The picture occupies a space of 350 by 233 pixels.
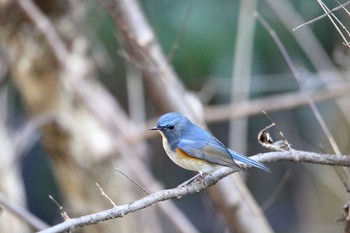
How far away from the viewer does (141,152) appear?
5.63 metres

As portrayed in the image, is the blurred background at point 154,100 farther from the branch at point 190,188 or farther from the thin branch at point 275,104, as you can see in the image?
the branch at point 190,188

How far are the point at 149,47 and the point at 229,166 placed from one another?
1563mm

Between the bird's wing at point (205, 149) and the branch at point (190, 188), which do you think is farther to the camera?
the bird's wing at point (205, 149)

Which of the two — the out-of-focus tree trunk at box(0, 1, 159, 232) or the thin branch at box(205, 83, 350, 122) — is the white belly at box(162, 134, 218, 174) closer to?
the thin branch at box(205, 83, 350, 122)

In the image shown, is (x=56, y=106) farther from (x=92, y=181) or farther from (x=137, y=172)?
(x=137, y=172)

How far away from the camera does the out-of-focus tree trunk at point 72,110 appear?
514cm

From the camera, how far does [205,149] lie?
2.88 metres

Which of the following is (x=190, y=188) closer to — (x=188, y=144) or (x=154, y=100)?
(x=188, y=144)

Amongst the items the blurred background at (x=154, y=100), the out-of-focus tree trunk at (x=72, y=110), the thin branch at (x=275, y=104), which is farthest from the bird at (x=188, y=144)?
the out-of-focus tree trunk at (x=72, y=110)

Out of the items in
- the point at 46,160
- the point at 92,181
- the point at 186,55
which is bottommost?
the point at 46,160

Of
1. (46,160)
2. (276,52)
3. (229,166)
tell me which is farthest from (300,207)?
(229,166)

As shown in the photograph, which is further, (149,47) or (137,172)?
(137,172)

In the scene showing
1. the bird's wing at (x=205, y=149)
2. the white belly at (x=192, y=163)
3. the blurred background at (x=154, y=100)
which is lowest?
the blurred background at (x=154, y=100)

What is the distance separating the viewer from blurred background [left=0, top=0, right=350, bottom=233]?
460cm
